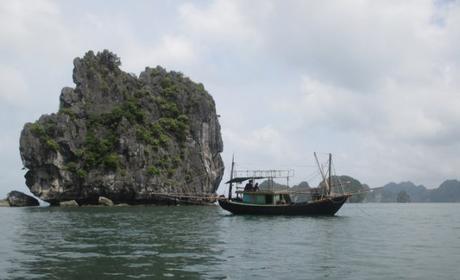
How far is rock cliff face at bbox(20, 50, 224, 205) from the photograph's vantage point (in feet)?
224

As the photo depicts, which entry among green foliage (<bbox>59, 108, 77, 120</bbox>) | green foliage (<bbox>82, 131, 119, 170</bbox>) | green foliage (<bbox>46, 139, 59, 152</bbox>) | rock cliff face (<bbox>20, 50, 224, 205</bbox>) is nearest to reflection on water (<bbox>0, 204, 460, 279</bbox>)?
rock cliff face (<bbox>20, 50, 224, 205</bbox>)

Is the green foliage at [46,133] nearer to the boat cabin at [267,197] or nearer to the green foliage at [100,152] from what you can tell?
the green foliage at [100,152]

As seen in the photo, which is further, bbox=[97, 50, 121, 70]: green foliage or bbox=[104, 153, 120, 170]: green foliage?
bbox=[97, 50, 121, 70]: green foliage

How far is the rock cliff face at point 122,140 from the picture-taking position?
6812 cm

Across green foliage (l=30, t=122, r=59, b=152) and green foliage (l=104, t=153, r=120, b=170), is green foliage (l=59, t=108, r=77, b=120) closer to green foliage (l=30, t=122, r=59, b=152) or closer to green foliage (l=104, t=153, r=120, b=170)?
green foliage (l=30, t=122, r=59, b=152)

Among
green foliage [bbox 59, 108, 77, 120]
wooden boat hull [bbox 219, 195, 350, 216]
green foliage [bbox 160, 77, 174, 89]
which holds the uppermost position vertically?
green foliage [bbox 160, 77, 174, 89]

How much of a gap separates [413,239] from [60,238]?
18377 millimetres

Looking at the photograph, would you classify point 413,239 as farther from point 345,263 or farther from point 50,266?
point 50,266

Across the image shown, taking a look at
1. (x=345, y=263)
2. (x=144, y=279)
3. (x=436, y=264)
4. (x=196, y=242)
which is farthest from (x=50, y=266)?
(x=436, y=264)

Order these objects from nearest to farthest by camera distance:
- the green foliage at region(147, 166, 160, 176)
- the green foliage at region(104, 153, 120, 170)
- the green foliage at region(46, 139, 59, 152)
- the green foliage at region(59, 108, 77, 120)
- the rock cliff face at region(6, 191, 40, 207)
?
1. the green foliage at region(46, 139, 59, 152)
2. the green foliage at region(104, 153, 120, 170)
3. the green foliage at region(147, 166, 160, 176)
4. the rock cliff face at region(6, 191, 40, 207)
5. the green foliage at region(59, 108, 77, 120)

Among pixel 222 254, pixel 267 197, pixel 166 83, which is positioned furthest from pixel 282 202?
pixel 166 83

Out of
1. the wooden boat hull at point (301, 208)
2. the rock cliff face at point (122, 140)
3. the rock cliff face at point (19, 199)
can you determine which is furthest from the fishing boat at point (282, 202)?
the rock cliff face at point (19, 199)

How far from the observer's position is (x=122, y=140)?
7012 centimetres

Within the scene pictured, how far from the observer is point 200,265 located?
1617cm
